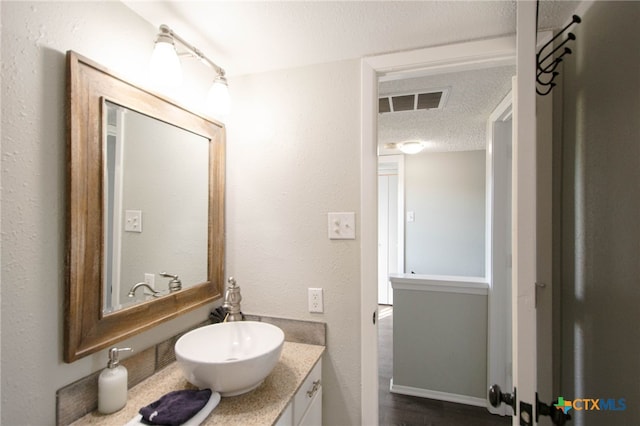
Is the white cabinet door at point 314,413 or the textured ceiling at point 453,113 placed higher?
the textured ceiling at point 453,113

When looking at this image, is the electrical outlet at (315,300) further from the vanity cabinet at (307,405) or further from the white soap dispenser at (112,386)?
the white soap dispenser at (112,386)

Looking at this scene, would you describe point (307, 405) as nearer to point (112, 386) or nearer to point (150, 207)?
point (112, 386)

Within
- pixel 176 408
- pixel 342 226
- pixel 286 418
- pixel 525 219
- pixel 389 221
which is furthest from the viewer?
pixel 389 221

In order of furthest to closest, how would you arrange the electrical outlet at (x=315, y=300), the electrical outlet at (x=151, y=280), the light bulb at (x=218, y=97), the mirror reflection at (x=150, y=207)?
1. the electrical outlet at (x=315, y=300)
2. the light bulb at (x=218, y=97)
3. the electrical outlet at (x=151, y=280)
4. the mirror reflection at (x=150, y=207)

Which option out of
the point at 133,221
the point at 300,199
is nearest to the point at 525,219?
the point at 300,199

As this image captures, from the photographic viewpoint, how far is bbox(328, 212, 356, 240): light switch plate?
1362 millimetres

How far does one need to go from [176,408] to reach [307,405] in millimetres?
544

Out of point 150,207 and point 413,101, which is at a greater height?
point 413,101

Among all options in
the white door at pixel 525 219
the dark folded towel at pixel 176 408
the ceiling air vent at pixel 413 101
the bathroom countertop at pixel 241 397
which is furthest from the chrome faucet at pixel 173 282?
the ceiling air vent at pixel 413 101

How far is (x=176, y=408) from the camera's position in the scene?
0.85 m

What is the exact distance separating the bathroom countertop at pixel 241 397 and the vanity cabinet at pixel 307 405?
39 millimetres

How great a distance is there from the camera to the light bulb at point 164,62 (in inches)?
39.6

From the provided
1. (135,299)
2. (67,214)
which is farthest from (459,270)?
(67,214)

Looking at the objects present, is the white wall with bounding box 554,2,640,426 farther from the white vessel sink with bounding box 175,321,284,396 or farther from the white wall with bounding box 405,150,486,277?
the white wall with bounding box 405,150,486,277
